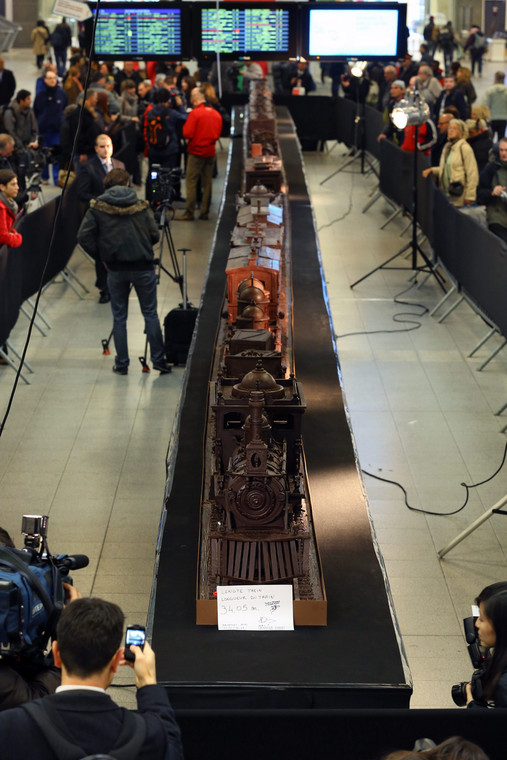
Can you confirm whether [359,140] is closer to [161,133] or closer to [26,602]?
[161,133]

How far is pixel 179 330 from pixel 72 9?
417 centimetres

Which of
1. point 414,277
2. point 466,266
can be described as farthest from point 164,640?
point 414,277

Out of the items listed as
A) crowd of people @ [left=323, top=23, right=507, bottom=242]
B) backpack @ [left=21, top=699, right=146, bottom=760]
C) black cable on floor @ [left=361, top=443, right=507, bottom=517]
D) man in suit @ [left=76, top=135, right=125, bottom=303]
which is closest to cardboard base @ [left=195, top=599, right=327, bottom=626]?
backpack @ [left=21, top=699, right=146, bottom=760]

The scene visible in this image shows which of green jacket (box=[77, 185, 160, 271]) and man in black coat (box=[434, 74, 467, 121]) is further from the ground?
man in black coat (box=[434, 74, 467, 121])

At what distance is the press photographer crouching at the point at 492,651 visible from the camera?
11.7ft

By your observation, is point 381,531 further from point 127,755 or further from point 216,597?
point 127,755

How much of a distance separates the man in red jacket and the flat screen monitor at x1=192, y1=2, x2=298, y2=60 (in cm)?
71

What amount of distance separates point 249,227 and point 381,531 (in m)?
3.12

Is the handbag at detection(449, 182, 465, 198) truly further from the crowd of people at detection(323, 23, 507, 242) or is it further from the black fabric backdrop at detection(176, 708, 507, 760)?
the black fabric backdrop at detection(176, 708, 507, 760)

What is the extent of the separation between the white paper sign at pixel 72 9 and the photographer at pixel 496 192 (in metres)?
4.46

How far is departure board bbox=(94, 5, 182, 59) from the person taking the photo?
14633 millimetres

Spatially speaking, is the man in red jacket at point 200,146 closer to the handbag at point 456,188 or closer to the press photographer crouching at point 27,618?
the handbag at point 456,188

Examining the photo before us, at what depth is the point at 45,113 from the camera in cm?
1711

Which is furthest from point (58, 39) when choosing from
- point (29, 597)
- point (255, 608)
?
point (29, 597)
